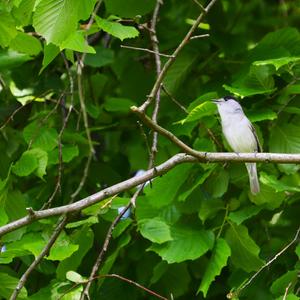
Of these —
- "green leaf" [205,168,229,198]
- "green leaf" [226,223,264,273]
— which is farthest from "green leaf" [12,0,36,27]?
"green leaf" [226,223,264,273]

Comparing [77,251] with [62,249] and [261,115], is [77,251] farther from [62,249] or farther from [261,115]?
[261,115]

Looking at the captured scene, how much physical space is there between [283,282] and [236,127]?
71.4 inches

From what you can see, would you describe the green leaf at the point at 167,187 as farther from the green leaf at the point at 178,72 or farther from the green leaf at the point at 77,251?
the green leaf at the point at 178,72

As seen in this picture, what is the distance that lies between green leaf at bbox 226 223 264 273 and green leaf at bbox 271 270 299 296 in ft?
0.90

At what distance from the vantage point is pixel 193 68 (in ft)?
20.8

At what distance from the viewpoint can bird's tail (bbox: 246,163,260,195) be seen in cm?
509

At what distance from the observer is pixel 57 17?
3920 millimetres

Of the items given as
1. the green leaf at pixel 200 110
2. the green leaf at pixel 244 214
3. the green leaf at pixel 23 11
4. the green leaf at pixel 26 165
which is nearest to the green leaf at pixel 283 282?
the green leaf at pixel 244 214

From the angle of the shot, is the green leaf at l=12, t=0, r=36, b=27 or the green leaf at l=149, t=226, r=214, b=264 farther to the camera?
the green leaf at l=149, t=226, r=214, b=264

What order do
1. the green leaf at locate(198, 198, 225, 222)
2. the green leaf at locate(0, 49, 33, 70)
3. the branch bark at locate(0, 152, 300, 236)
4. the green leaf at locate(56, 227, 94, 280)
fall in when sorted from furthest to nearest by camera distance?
the green leaf at locate(0, 49, 33, 70)
the green leaf at locate(198, 198, 225, 222)
the green leaf at locate(56, 227, 94, 280)
the branch bark at locate(0, 152, 300, 236)

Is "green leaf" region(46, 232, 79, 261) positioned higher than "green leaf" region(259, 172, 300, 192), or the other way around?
"green leaf" region(46, 232, 79, 261)

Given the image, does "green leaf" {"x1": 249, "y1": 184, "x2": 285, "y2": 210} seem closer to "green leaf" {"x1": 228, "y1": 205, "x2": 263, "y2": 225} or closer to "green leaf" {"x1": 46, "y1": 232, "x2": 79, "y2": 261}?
"green leaf" {"x1": 228, "y1": 205, "x2": 263, "y2": 225}

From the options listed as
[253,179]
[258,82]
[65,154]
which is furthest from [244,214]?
[65,154]

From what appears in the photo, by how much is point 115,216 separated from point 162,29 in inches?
85.2
